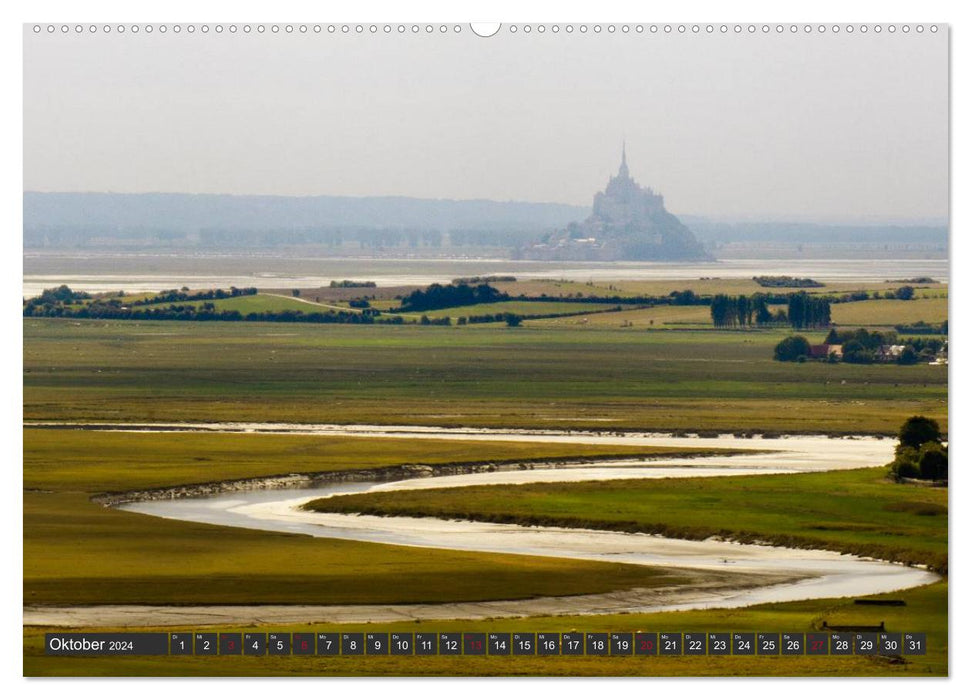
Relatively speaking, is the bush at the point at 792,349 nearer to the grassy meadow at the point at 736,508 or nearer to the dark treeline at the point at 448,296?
the grassy meadow at the point at 736,508

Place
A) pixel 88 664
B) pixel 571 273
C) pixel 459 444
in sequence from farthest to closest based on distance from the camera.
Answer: pixel 459 444 → pixel 571 273 → pixel 88 664

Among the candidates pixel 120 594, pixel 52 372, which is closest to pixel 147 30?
pixel 120 594

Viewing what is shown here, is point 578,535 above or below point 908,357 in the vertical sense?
below

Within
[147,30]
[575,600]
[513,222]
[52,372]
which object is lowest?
[575,600]

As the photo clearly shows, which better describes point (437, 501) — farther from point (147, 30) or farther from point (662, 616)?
point (147, 30)

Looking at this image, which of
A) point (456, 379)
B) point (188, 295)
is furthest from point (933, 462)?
point (456, 379)

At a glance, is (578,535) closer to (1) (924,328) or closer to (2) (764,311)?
(2) (764,311)
